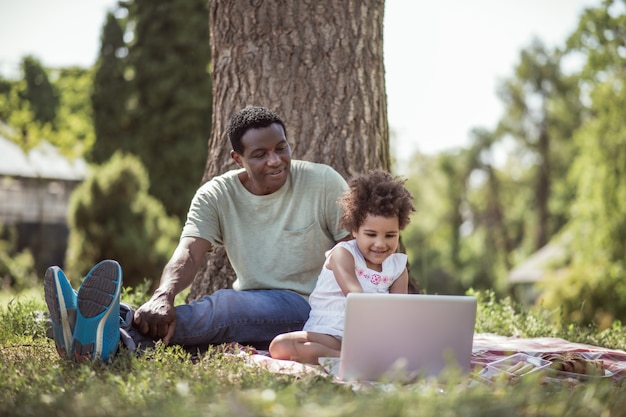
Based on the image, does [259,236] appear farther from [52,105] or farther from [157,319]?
[52,105]

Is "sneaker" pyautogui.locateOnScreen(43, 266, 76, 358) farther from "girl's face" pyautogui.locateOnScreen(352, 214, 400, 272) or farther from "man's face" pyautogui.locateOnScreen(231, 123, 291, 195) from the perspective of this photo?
"girl's face" pyautogui.locateOnScreen(352, 214, 400, 272)

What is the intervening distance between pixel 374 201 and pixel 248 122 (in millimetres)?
967

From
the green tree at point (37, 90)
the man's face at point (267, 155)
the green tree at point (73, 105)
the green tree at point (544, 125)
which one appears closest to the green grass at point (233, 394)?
the man's face at point (267, 155)

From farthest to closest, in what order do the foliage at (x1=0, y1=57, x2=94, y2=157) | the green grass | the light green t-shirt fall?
1. the foliage at (x1=0, y1=57, x2=94, y2=157)
2. the light green t-shirt
3. the green grass

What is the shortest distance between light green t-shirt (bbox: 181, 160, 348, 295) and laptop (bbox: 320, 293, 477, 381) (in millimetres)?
1328

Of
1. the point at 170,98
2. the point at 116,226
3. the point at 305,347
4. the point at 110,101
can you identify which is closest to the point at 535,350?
the point at 305,347

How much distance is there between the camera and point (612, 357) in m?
4.23

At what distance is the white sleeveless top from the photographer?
401 centimetres

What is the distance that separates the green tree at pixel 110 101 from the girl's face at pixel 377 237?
21.5 meters

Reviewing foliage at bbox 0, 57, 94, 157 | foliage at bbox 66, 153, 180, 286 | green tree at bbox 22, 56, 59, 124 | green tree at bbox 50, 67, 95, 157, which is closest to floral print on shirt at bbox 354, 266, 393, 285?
foliage at bbox 66, 153, 180, 286

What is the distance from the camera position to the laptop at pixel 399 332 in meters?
3.18

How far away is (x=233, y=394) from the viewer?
2436 mm

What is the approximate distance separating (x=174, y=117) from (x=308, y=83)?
19.0 metres

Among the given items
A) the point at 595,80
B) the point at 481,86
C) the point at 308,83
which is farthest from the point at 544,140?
the point at 308,83
